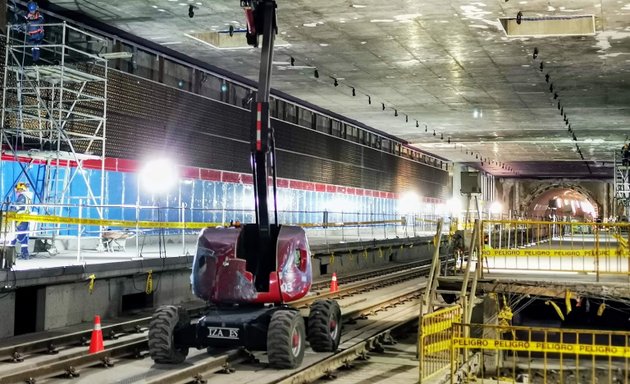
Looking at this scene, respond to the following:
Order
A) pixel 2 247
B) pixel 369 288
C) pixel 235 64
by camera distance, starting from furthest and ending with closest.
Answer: pixel 235 64
pixel 369 288
pixel 2 247

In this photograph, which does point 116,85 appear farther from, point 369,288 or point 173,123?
point 369,288

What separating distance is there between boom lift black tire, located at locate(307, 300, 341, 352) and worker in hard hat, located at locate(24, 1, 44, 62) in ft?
31.1

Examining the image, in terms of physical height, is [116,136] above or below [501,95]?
below

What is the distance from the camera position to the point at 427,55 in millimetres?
23062

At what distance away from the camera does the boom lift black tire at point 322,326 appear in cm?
1148

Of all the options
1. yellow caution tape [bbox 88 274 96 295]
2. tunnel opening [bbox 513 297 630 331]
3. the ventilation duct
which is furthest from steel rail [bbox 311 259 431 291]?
yellow caution tape [bbox 88 274 96 295]

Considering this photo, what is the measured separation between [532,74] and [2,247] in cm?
1847

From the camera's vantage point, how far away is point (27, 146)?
1900 cm

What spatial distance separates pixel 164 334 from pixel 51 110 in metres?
8.83

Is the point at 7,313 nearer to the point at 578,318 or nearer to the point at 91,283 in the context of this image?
the point at 91,283

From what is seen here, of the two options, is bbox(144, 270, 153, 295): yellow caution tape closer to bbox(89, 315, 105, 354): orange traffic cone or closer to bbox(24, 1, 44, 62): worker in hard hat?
bbox(89, 315, 105, 354): orange traffic cone

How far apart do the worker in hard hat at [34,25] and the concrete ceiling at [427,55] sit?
1212 mm

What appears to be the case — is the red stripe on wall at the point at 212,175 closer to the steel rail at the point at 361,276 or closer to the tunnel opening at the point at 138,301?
the steel rail at the point at 361,276

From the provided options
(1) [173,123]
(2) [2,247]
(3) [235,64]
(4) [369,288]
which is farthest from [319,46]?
(2) [2,247]
